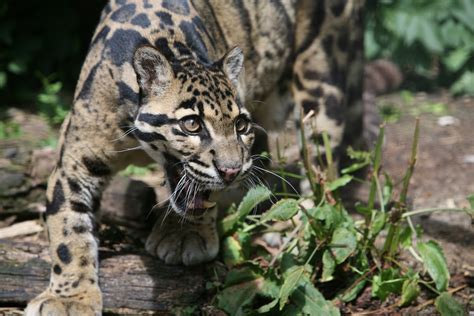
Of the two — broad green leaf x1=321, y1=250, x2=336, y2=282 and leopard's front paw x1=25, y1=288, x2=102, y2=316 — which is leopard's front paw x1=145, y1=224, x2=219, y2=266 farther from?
broad green leaf x1=321, y1=250, x2=336, y2=282

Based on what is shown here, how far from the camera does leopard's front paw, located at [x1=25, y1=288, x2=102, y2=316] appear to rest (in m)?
4.57

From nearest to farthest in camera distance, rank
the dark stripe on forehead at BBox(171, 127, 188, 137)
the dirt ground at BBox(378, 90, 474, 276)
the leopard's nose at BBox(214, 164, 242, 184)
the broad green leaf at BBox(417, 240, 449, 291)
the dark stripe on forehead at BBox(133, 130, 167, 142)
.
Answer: the leopard's nose at BBox(214, 164, 242, 184), the dark stripe on forehead at BBox(171, 127, 188, 137), the dark stripe on forehead at BBox(133, 130, 167, 142), the broad green leaf at BBox(417, 240, 449, 291), the dirt ground at BBox(378, 90, 474, 276)

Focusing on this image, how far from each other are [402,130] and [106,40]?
14.6 ft

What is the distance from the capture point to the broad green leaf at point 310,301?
4.61 m

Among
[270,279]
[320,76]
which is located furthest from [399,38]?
[270,279]

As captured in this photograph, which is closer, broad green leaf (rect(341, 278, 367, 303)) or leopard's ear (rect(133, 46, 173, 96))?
leopard's ear (rect(133, 46, 173, 96))

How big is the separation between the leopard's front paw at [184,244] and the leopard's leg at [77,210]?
45cm

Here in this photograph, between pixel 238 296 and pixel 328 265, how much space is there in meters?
0.57

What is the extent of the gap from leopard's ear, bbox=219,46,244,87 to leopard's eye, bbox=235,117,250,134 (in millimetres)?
328

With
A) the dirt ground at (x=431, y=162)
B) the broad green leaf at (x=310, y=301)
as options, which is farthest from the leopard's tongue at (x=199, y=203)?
the dirt ground at (x=431, y=162)

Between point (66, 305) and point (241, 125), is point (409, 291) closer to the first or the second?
point (241, 125)

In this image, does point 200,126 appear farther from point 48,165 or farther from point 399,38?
point 399,38

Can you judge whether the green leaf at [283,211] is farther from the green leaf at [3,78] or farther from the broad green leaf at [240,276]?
the green leaf at [3,78]

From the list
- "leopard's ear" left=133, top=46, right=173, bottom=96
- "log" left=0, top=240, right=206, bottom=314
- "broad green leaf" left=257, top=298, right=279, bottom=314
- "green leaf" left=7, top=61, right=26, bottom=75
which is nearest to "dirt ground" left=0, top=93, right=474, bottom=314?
"green leaf" left=7, top=61, right=26, bottom=75
